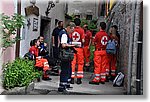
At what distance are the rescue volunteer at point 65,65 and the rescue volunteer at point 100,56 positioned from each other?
0.24 metres

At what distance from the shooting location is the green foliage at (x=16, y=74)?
6.60 meters

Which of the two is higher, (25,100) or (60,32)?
(60,32)

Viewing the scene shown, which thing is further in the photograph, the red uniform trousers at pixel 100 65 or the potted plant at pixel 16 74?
the red uniform trousers at pixel 100 65

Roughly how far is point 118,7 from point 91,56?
0.59 m

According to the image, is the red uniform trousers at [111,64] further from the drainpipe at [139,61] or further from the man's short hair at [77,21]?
the man's short hair at [77,21]

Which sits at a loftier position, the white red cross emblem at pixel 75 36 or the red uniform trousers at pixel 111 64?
the white red cross emblem at pixel 75 36

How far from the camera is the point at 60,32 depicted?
669 cm

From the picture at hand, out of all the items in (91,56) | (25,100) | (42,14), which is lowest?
(25,100)

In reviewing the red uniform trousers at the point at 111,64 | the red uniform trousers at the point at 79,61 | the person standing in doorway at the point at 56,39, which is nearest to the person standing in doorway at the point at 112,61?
Result: the red uniform trousers at the point at 111,64

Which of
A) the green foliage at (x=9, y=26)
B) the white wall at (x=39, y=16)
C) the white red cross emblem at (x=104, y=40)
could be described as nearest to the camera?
the green foliage at (x=9, y=26)

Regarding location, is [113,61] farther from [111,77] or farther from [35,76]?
[35,76]

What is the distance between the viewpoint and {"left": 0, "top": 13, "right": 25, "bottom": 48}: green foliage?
6.53 metres

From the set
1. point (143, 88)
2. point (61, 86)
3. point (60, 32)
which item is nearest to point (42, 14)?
point (60, 32)

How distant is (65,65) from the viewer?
675 cm
